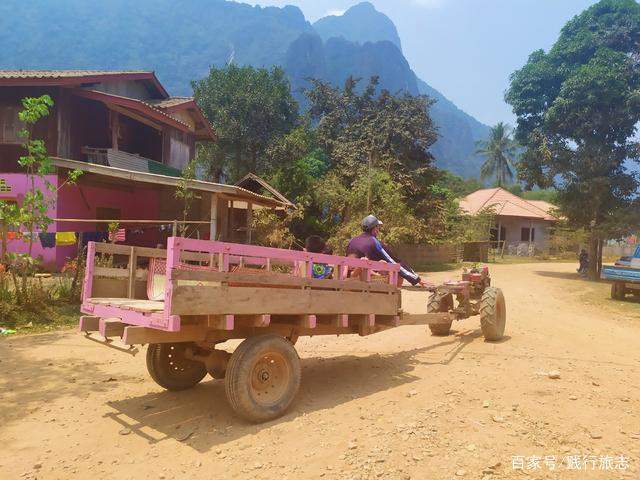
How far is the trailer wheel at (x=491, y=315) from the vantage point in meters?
7.15

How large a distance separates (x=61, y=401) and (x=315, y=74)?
4071 inches

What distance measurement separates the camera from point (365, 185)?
20.7 m

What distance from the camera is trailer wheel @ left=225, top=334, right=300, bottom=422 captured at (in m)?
3.95

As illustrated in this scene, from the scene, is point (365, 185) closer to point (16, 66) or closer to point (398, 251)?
point (398, 251)

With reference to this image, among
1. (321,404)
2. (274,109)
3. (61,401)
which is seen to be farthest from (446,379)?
(274,109)

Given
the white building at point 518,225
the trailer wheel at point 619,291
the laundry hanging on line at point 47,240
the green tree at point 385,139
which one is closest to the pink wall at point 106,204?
the laundry hanging on line at point 47,240

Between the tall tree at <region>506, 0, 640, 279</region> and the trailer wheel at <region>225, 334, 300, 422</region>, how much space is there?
60.4ft

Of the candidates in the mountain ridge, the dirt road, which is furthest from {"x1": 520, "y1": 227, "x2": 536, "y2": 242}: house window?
the mountain ridge

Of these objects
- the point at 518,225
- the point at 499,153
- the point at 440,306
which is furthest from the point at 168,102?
the point at 499,153

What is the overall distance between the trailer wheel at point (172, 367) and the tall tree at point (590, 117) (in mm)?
18558

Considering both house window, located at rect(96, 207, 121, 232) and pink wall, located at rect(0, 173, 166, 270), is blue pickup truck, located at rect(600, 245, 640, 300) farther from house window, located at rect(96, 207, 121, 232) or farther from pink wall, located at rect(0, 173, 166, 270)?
house window, located at rect(96, 207, 121, 232)

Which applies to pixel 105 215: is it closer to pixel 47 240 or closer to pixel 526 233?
pixel 47 240

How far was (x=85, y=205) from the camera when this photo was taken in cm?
1481

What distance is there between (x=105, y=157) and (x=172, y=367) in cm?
1231
